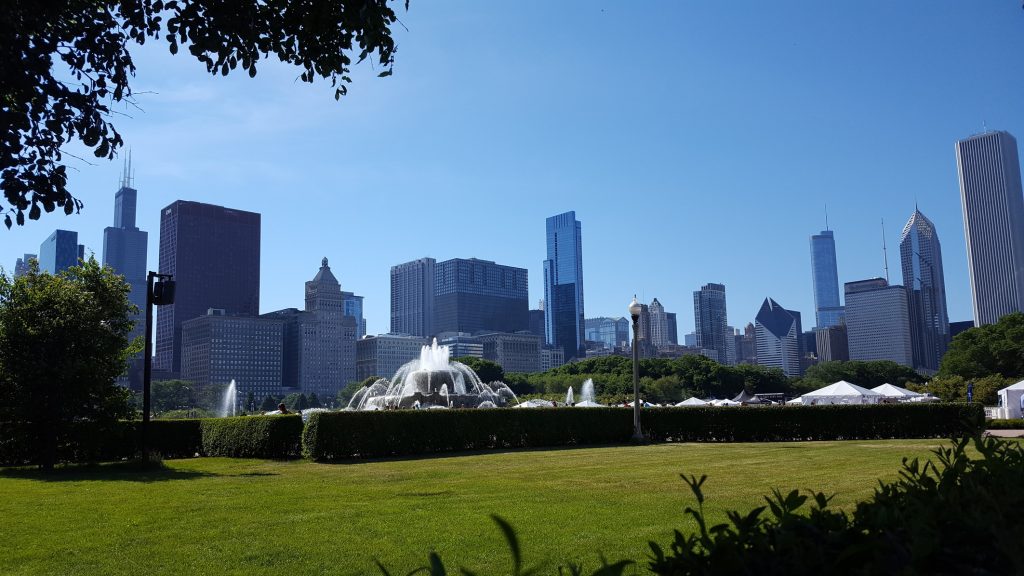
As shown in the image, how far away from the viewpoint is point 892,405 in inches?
1235

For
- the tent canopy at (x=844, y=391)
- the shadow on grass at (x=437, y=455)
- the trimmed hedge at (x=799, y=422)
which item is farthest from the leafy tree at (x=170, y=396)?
the shadow on grass at (x=437, y=455)

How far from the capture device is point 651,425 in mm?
32812

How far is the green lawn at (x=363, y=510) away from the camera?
7949 millimetres

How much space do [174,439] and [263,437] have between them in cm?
465

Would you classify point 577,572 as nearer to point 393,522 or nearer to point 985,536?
point 985,536

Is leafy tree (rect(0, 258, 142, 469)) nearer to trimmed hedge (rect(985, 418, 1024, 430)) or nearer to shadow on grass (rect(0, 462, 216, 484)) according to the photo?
shadow on grass (rect(0, 462, 216, 484))

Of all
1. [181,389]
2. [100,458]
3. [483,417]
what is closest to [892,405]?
[483,417]

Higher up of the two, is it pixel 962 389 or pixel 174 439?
pixel 962 389

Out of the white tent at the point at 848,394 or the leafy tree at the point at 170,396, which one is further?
the leafy tree at the point at 170,396

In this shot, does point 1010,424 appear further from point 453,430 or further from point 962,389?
point 962,389

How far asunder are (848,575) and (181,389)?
15660 cm

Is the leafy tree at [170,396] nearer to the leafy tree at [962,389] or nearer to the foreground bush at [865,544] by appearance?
the leafy tree at [962,389]

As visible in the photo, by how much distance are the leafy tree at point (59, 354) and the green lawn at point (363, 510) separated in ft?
5.58

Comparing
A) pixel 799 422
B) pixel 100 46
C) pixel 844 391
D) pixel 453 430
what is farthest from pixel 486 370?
pixel 100 46
